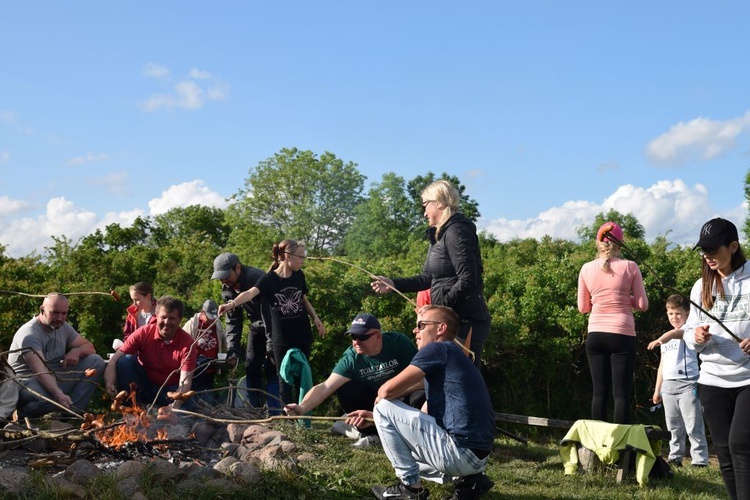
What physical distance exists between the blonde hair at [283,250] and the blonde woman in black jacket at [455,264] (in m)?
2.00

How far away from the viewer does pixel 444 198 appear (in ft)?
19.6

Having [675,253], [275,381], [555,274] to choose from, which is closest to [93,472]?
[275,381]

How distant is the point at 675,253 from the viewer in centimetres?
1019

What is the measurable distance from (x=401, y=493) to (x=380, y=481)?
50cm

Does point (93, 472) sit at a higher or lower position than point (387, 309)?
lower

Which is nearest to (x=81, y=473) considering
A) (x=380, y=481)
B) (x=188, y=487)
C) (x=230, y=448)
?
(x=188, y=487)

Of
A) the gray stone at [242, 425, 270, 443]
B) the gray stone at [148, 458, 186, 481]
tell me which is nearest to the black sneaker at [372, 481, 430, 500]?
the gray stone at [148, 458, 186, 481]

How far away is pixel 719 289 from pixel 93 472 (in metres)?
3.85

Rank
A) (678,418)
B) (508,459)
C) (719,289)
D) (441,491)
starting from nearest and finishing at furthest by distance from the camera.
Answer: (719,289)
(441,491)
(508,459)
(678,418)

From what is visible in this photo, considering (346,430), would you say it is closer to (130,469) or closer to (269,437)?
(269,437)

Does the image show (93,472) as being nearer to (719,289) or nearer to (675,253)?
(719,289)

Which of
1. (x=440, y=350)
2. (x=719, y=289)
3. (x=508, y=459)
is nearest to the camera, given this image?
(x=719, y=289)

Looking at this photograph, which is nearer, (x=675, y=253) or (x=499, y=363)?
(x=499, y=363)

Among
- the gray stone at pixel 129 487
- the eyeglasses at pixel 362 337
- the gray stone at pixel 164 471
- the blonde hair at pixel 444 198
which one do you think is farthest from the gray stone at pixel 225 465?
the blonde hair at pixel 444 198
